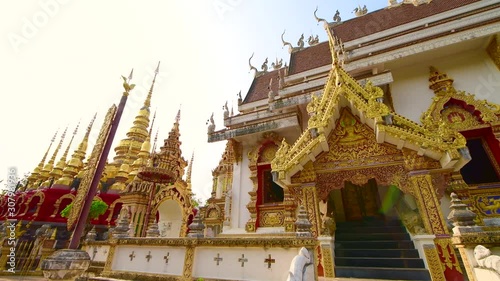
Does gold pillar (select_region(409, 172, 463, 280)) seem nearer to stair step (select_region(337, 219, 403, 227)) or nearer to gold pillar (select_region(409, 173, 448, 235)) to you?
gold pillar (select_region(409, 173, 448, 235))

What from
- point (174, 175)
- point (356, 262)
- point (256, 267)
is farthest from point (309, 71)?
point (174, 175)

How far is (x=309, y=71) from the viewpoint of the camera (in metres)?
10.2

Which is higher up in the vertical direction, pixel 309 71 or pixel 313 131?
pixel 309 71

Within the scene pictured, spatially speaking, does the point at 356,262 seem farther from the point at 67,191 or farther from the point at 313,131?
the point at 67,191

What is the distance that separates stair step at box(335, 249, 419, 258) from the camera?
557 centimetres

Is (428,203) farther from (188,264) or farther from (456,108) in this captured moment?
(188,264)

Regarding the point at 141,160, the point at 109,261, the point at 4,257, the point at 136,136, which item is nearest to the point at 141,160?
the point at 141,160

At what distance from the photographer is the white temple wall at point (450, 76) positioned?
6.98 meters

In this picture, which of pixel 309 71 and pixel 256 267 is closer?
pixel 256 267

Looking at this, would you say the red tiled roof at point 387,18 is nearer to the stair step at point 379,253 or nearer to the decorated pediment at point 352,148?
the decorated pediment at point 352,148

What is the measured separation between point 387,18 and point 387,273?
10371 millimetres

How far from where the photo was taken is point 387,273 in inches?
202

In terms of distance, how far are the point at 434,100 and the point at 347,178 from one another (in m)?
3.92

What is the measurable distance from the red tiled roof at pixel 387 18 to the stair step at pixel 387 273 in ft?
27.9
